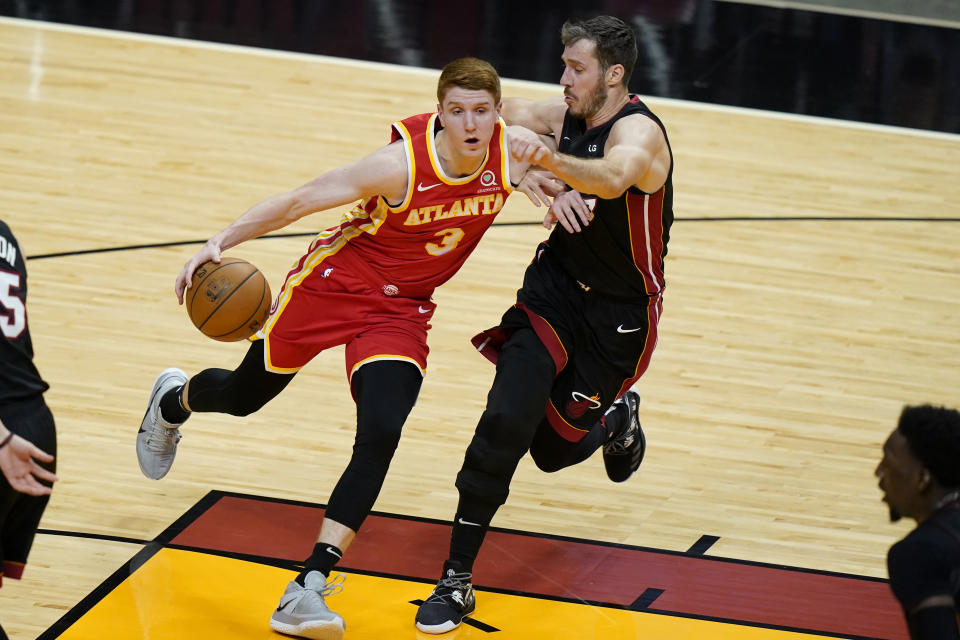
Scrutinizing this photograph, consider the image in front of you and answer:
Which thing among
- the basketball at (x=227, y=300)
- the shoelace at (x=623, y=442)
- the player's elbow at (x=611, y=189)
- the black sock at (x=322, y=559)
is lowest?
the black sock at (x=322, y=559)

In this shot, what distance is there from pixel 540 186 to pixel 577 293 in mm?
479

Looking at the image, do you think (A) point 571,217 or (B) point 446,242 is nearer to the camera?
(A) point 571,217

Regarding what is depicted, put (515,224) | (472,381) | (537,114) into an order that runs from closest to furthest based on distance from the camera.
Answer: (537,114) < (472,381) < (515,224)

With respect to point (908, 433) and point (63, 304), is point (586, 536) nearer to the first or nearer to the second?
point (908, 433)

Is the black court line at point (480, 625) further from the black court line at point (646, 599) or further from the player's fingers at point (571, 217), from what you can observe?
the player's fingers at point (571, 217)

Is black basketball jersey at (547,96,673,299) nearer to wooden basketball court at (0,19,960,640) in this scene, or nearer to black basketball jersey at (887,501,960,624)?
wooden basketball court at (0,19,960,640)

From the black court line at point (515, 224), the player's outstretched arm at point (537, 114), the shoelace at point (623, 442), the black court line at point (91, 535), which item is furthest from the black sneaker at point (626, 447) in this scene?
the black court line at point (515, 224)

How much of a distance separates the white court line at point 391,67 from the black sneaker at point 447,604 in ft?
25.0

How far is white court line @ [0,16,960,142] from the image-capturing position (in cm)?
1158

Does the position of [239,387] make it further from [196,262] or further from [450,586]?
[450,586]

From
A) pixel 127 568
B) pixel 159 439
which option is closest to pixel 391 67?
pixel 159 439

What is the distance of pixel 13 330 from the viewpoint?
138 inches

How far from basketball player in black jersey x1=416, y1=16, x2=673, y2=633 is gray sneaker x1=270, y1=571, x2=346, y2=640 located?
38 centimetres

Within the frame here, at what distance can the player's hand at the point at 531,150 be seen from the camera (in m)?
4.46
